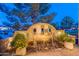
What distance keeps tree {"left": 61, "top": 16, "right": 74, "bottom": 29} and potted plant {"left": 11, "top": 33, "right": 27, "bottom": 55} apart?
1.39 ft

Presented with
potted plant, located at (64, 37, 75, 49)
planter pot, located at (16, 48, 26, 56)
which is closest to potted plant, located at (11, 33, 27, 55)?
planter pot, located at (16, 48, 26, 56)

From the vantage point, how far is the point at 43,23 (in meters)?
1.71

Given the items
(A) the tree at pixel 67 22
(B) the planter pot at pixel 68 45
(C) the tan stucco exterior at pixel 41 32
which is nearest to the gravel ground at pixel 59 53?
(B) the planter pot at pixel 68 45

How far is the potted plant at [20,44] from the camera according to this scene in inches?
66.6

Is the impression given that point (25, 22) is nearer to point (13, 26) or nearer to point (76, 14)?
point (13, 26)

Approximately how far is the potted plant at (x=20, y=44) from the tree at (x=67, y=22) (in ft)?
1.39

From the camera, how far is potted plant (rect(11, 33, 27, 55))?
169 cm

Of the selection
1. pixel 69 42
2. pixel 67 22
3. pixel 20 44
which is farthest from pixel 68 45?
pixel 20 44

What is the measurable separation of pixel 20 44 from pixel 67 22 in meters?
0.53

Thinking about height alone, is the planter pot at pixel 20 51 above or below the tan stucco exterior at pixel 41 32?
below

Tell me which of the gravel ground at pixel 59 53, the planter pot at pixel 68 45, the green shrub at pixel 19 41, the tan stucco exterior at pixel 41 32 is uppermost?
the tan stucco exterior at pixel 41 32

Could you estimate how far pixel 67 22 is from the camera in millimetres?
1714

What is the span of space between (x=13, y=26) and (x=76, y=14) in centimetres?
66

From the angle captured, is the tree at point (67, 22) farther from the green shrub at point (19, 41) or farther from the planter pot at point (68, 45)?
the green shrub at point (19, 41)
